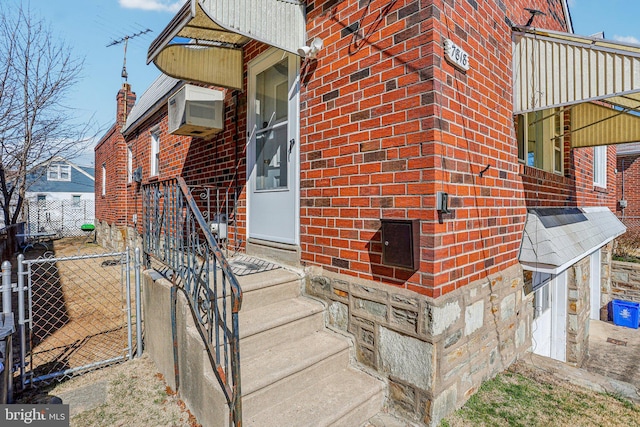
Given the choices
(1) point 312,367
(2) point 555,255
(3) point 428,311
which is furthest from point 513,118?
(1) point 312,367

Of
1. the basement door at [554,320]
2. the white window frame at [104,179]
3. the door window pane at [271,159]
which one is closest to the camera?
the door window pane at [271,159]

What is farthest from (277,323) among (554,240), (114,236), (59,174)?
(59,174)

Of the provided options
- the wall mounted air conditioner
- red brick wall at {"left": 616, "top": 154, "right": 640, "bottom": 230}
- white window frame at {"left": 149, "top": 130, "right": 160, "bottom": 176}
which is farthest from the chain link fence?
red brick wall at {"left": 616, "top": 154, "right": 640, "bottom": 230}

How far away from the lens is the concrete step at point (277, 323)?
2564 mm

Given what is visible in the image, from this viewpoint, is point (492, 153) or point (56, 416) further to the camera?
point (492, 153)

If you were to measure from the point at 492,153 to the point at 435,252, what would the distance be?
1.34 meters

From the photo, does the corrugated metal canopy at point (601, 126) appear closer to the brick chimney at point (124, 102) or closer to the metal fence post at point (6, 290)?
the metal fence post at point (6, 290)

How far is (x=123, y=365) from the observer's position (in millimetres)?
3436

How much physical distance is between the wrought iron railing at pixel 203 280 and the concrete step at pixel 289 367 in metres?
0.15

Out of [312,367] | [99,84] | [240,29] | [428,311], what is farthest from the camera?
[99,84]

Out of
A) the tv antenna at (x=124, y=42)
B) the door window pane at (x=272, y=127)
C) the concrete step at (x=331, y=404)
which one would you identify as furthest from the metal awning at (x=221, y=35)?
the tv antenna at (x=124, y=42)

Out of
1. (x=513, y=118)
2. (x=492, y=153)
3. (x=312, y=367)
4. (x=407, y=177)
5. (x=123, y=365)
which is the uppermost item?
(x=513, y=118)

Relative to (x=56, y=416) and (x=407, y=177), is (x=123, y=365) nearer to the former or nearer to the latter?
(x=56, y=416)

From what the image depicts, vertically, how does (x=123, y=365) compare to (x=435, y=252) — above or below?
below
